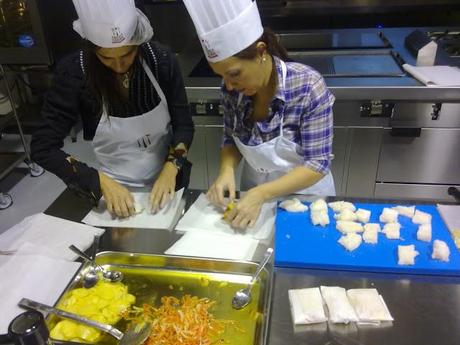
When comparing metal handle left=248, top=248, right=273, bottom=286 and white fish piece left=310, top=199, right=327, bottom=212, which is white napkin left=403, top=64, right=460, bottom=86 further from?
metal handle left=248, top=248, right=273, bottom=286

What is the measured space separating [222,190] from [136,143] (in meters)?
0.45

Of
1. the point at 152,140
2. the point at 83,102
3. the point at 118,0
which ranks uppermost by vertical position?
the point at 118,0

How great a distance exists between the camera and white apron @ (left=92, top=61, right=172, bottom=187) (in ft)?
4.85

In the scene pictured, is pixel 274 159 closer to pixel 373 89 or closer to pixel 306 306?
pixel 306 306

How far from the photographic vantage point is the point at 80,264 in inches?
43.3

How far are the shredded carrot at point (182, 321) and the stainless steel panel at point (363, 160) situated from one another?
1.63 metres

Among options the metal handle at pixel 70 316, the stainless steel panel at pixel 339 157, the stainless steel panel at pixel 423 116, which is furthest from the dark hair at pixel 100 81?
the stainless steel panel at pixel 423 116

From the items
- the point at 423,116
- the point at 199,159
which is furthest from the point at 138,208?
the point at 423,116

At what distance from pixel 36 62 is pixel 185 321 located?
2.58 meters

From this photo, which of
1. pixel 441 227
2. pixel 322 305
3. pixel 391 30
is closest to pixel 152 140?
pixel 322 305

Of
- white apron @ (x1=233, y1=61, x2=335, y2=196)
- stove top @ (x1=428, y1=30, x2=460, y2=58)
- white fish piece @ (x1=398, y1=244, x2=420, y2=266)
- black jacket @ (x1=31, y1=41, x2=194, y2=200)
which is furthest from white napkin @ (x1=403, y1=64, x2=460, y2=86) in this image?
black jacket @ (x1=31, y1=41, x2=194, y2=200)

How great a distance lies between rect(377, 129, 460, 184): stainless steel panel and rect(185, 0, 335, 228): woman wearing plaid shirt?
3.37ft

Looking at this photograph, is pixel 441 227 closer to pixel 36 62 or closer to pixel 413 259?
pixel 413 259

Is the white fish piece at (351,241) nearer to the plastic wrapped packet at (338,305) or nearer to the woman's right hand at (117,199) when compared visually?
the plastic wrapped packet at (338,305)
